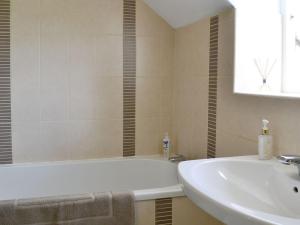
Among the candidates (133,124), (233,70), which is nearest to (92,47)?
(133,124)

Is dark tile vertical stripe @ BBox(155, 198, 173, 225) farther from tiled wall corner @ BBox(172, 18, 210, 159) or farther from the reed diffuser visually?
the reed diffuser

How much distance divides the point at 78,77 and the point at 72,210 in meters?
1.17

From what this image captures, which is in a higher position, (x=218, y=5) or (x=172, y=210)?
(x=218, y=5)

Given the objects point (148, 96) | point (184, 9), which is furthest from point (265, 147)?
point (148, 96)

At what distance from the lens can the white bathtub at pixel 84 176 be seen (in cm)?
246

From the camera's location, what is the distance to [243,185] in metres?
1.43

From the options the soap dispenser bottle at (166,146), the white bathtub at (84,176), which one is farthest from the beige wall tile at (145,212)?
the soap dispenser bottle at (166,146)

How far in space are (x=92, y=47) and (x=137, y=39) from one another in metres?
0.36

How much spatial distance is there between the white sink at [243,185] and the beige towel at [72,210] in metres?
0.55

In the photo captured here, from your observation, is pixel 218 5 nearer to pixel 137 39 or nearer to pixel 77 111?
pixel 137 39

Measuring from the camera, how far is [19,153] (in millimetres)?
2541

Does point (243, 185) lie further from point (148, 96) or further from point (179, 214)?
point (148, 96)

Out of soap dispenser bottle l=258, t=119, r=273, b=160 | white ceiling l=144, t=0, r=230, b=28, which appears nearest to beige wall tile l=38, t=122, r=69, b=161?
white ceiling l=144, t=0, r=230, b=28

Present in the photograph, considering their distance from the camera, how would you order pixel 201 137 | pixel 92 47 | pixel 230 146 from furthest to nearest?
pixel 92 47
pixel 201 137
pixel 230 146
